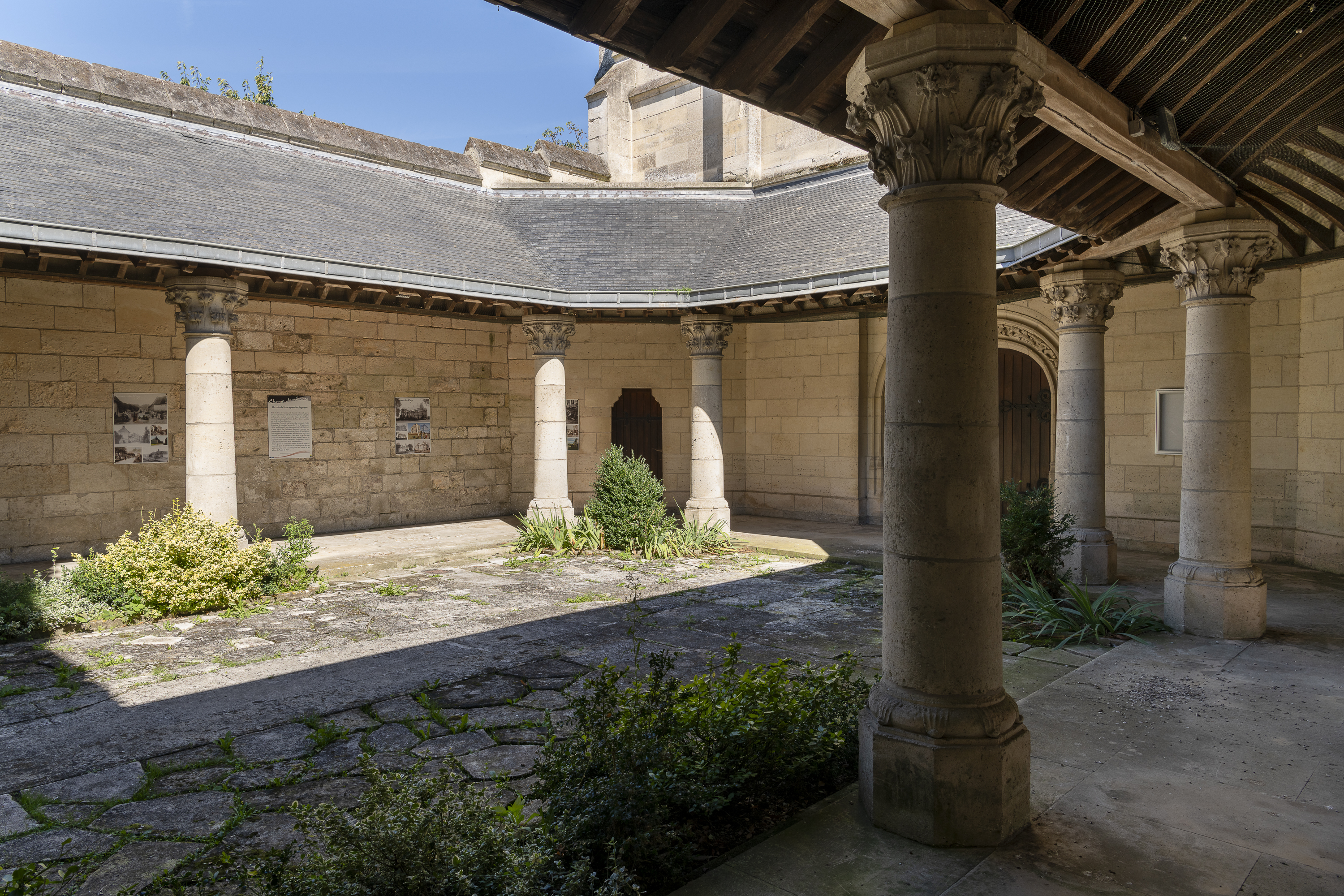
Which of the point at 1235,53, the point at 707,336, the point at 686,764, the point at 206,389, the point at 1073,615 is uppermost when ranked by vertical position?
the point at 1235,53

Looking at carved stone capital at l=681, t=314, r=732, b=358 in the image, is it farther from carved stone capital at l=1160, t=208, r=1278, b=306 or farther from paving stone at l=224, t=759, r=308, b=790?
paving stone at l=224, t=759, r=308, b=790

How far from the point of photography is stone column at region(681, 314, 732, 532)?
11.5 meters

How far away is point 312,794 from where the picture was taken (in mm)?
3707

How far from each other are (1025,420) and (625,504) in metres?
5.77

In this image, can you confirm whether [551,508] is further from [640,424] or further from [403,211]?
[403,211]

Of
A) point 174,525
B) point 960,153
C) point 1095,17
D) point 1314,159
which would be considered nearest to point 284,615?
point 174,525

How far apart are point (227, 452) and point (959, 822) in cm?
783

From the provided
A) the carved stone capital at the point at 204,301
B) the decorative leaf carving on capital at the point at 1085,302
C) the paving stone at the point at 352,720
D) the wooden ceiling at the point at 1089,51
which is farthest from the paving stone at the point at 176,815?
the decorative leaf carving on capital at the point at 1085,302

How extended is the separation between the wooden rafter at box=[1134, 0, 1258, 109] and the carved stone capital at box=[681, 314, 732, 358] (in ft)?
24.1

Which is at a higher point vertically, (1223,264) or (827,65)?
(827,65)

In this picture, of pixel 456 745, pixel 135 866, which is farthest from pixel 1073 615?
pixel 135 866

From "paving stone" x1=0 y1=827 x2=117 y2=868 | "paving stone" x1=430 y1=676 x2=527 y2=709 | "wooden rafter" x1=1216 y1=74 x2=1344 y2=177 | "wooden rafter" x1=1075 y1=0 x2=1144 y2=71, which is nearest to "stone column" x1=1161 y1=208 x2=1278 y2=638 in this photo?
"wooden rafter" x1=1216 y1=74 x2=1344 y2=177

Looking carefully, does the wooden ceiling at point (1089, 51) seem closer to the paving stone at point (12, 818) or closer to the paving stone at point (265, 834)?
the paving stone at point (265, 834)

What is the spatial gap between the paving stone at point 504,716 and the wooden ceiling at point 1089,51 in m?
3.44
